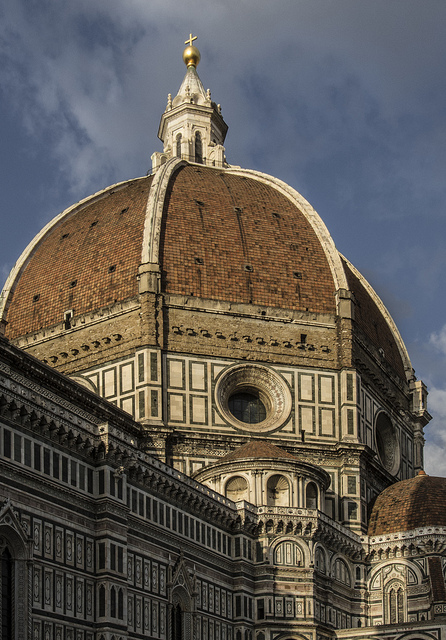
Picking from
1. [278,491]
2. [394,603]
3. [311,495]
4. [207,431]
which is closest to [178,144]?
[207,431]

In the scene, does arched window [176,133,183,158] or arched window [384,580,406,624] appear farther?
arched window [176,133,183,158]

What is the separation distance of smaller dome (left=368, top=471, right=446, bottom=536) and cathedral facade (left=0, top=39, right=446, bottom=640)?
0.10 meters

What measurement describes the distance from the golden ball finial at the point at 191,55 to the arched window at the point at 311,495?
36.2 m

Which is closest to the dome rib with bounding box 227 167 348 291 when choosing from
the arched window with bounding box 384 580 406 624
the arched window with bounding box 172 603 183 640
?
the arched window with bounding box 384 580 406 624

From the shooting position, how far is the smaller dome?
2062 inches

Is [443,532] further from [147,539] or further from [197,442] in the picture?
[147,539]

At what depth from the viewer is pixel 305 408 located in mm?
55750

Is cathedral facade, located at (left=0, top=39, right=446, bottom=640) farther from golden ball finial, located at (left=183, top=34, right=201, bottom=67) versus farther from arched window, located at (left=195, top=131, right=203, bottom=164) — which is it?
golden ball finial, located at (left=183, top=34, right=201, bottom=67)

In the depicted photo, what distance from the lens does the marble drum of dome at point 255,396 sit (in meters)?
55.2

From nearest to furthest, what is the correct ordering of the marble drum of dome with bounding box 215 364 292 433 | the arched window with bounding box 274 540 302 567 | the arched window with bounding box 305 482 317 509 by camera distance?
the arched window with bounding box 274 540 302 567, the arched window with bounding box 305 482 317 509, the marble drum of dome with bounding box 215 364 292 433

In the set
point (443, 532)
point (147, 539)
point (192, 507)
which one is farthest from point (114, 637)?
point (443, 532)

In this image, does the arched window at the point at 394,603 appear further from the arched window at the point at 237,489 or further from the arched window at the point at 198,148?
the arched window at the point at 198,148

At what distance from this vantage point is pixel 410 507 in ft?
176

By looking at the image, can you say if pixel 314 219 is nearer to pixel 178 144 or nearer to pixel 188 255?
pixel 188 255
